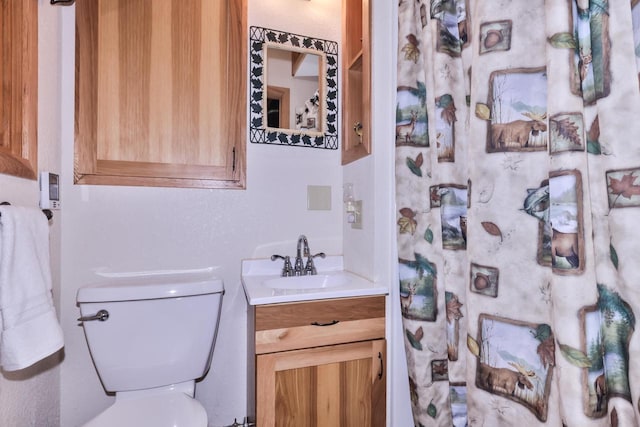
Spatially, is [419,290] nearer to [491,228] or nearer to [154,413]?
[491,228]

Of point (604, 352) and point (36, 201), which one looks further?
point (36, 201)

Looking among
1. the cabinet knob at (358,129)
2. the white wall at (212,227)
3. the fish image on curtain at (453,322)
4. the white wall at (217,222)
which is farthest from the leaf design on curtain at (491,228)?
the white wall at (212,227)

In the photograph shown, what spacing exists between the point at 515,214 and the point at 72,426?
6.04 ft

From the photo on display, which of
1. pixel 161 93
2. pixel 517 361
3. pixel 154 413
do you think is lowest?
pixel 154 413

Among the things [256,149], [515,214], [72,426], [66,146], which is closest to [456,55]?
[515,214]

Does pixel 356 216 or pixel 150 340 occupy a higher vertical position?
pixel 356 216

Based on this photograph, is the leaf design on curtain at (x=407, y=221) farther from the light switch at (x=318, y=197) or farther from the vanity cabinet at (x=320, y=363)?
the light switch at (x=318, y=197)

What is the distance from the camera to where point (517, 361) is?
71cm

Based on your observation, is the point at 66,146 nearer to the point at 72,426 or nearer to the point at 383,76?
the point at 72,426

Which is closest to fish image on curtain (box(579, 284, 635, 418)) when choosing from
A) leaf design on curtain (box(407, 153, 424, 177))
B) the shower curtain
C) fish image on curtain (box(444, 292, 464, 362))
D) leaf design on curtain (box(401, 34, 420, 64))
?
Result: the shower curtain

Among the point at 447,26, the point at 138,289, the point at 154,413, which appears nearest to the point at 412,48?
the point at 447,26

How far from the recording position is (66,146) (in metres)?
1.29

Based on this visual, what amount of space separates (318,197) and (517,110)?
1064 millimetres

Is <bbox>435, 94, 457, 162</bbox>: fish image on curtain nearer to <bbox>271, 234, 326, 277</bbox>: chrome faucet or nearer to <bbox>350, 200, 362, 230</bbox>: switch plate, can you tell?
<bbox>350, 200, 362, 230</bbox>: switch plate
